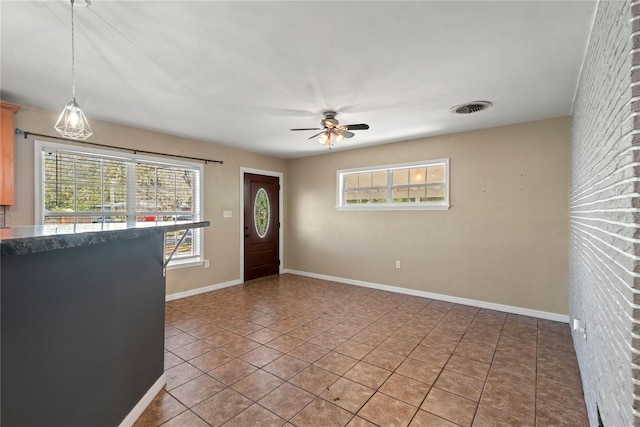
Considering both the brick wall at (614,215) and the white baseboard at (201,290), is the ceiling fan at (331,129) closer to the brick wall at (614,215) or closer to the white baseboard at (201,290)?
the brick wall at (614,215)

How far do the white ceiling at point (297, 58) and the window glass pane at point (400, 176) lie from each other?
134 centimetres

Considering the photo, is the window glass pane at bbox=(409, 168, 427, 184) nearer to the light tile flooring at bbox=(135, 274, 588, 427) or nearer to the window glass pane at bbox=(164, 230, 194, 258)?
the light tile flooring at bbox=(135, 274, 588, 427)

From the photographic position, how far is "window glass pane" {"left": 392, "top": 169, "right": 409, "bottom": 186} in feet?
16.1

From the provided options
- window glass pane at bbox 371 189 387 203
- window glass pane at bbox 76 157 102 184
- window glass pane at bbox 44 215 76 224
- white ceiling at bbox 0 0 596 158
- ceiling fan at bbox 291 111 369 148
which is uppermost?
white ceiling at bbox 0 0 596 158

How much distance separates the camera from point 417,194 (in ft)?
15.8

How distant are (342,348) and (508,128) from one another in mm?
3579

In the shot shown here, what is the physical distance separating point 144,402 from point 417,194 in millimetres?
4313

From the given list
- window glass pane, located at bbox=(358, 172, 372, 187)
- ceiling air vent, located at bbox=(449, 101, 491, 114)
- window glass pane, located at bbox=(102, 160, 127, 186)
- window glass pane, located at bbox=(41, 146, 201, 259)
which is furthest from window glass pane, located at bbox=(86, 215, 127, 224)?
ceiling air vent, located at bbox=(449, 101, 491, 114)

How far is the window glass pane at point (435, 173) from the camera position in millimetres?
4574

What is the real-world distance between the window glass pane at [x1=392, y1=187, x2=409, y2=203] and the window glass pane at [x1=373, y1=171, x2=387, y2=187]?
0.81ft

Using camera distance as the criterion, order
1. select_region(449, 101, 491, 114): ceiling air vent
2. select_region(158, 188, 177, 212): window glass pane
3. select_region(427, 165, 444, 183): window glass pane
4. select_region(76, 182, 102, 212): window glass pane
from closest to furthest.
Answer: select_region(449, 101, 491, 114): ceiling air vent < select_region(76, 182, 102, 212): window glass pane < select_region(158, 188, 177, 212): window glass pane < select_region(427, 165, 444, 183): window glass pane

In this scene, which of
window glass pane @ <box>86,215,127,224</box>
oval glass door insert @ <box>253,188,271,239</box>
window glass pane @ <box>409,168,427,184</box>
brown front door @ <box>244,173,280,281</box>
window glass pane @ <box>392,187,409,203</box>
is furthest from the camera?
oval glass door insert @ <box>253,188,271,239</box>

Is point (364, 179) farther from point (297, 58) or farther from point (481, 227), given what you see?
point (297, 58)

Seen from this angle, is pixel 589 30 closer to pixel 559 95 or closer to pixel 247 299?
pixel 559 95
